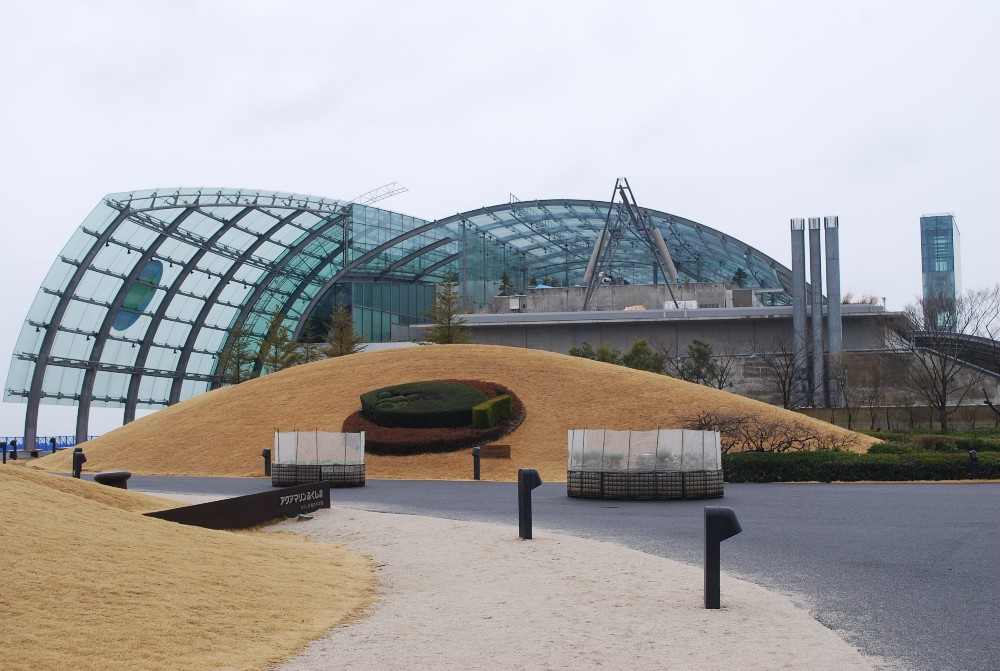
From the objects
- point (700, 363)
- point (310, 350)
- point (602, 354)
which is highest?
point (310, 350)

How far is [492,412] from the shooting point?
1251 inches

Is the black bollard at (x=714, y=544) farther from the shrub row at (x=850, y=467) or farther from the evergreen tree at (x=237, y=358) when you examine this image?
the evergreen tree at (x=237, y=358)

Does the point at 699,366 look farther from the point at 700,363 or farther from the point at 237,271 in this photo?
the point at 237,271

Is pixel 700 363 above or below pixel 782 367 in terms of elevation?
above

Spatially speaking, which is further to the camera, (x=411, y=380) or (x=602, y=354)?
(x=602, y=354)

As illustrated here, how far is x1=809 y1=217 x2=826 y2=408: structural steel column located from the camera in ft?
173

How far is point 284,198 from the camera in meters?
58.6

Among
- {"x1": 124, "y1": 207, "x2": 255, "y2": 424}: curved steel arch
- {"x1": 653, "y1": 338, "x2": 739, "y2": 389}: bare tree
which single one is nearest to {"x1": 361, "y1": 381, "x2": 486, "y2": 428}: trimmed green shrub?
{"x1": 653, "y1": 338, "x2": 739, "y2": 389}: bare tree

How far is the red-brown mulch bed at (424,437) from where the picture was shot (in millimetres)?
30812

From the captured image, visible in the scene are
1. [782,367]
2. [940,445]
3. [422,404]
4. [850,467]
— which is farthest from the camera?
[782,367]

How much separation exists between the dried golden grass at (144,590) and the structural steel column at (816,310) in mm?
45423

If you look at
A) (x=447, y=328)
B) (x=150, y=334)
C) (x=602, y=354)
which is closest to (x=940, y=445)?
(x=602, y=354)

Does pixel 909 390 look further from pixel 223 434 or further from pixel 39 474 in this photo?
pixel 39 474

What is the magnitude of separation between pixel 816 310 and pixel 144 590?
51754mm
